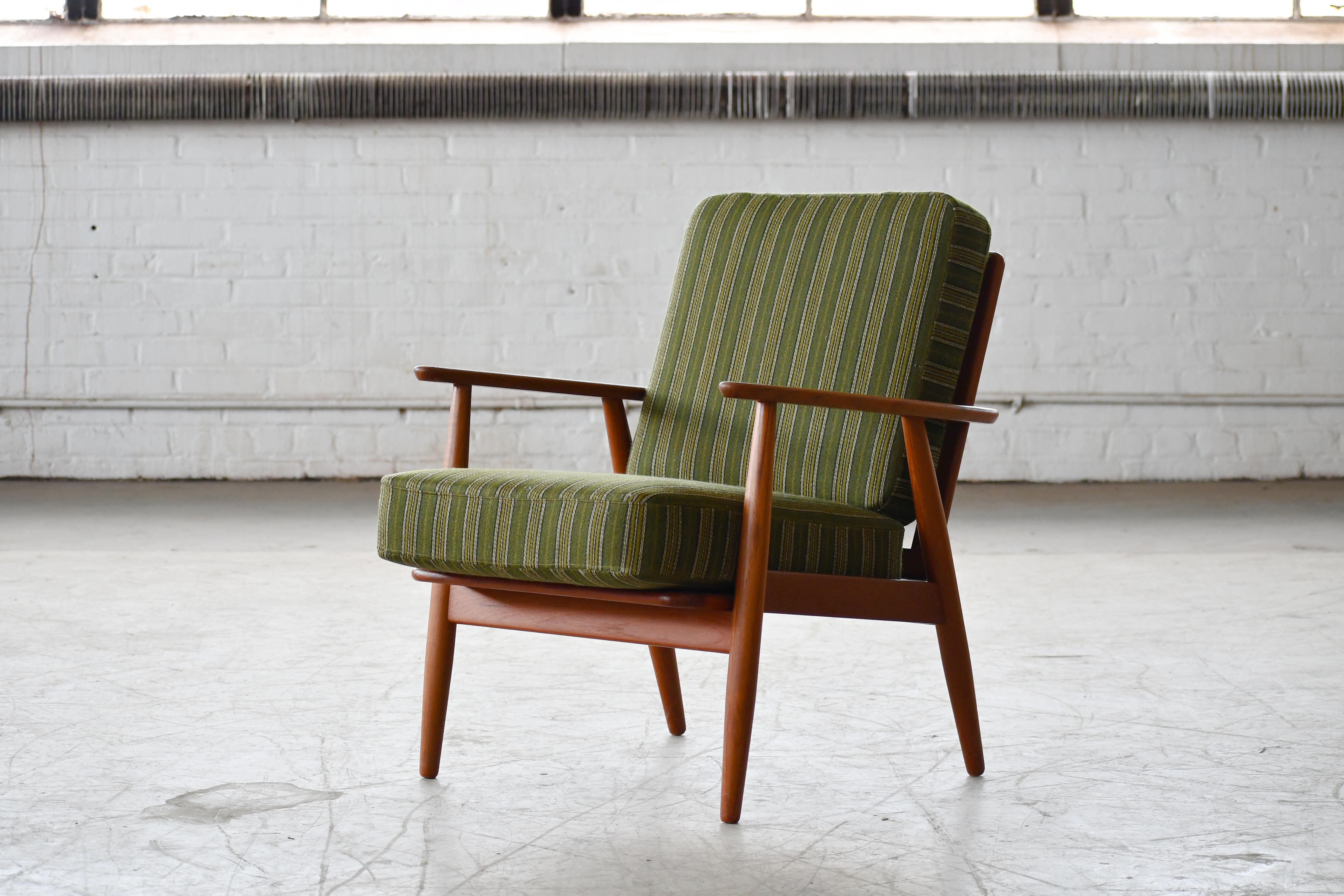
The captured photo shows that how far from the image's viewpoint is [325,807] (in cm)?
160

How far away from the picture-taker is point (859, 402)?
5.15 feet

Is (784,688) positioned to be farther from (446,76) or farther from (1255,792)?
(446,76)

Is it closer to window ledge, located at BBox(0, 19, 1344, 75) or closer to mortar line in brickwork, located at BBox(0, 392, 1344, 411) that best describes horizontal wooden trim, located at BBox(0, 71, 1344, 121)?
window ledge, located at BBox(0, 19, 1344, 75)

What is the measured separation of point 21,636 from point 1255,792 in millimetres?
2337

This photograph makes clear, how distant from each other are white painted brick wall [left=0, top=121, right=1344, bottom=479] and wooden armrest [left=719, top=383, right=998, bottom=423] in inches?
144

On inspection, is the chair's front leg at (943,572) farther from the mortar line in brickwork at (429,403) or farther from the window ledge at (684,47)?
the window ledge at (684,47)

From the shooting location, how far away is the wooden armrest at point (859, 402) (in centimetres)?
147

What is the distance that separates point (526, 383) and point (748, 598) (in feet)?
1.86

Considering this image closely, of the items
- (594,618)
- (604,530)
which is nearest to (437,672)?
(594,618)

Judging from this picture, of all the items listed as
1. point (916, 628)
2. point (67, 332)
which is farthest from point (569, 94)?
point (916, 628)

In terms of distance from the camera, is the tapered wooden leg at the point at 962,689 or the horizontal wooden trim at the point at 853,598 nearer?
the horizontal wooden trim at the point at 853,598

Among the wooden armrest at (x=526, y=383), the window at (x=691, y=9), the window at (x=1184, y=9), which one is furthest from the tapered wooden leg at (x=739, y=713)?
the window at (x=1184, y=9)

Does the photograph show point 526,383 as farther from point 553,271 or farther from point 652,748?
point 553,271

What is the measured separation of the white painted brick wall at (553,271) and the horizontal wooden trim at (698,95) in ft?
0.23
